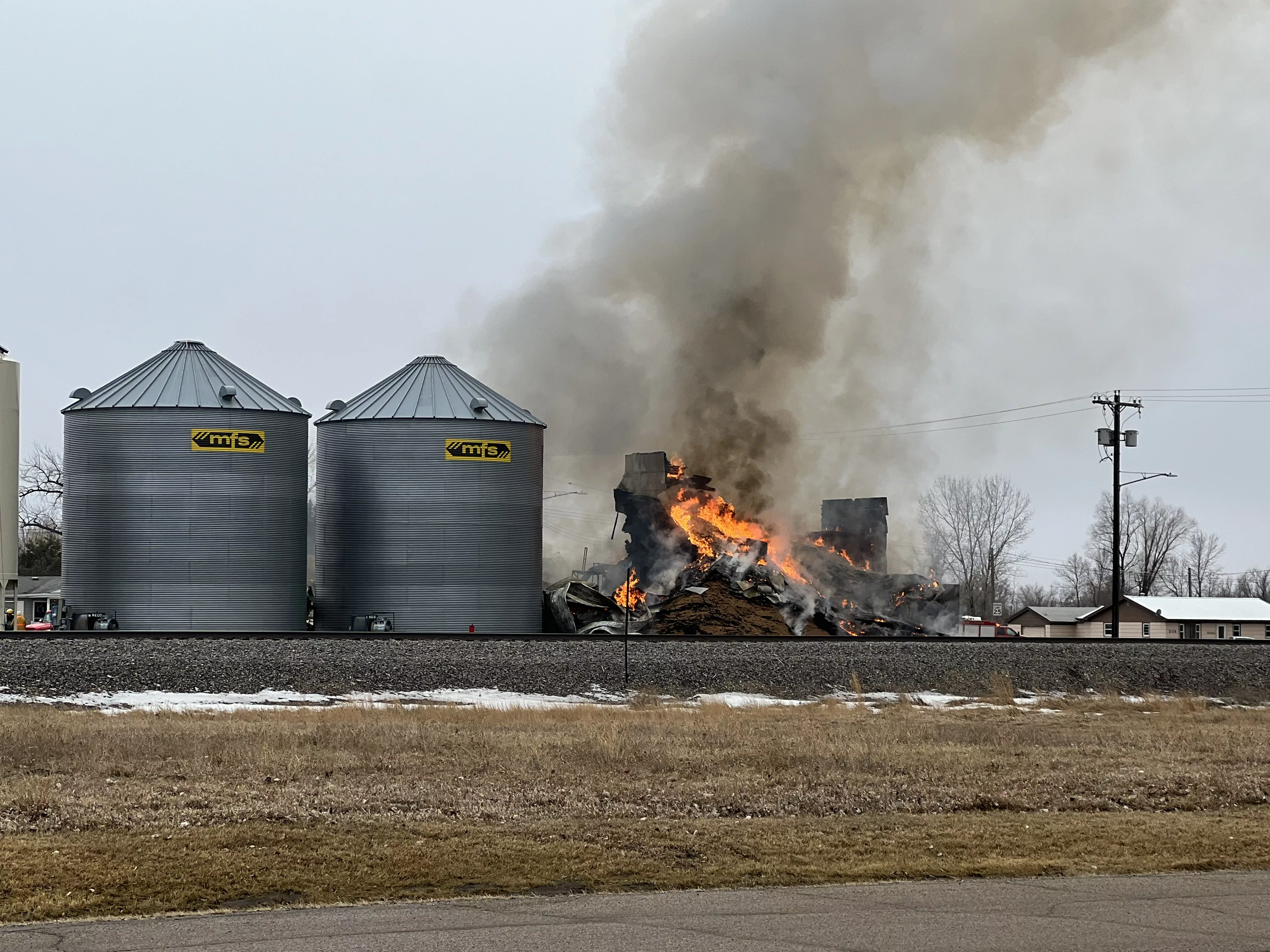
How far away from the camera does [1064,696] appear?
3297 cm

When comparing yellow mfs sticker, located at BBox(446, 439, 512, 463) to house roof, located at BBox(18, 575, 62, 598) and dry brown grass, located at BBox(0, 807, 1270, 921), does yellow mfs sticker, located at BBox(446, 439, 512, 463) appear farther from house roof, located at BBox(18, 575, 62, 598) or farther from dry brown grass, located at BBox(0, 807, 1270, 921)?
house roof, located at BBox(18, 575, 62, 598)

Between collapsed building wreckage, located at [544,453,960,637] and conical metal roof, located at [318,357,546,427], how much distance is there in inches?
A: 237

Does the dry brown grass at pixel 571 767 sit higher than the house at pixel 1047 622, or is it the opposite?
the dry brown grass at pixel 571 767

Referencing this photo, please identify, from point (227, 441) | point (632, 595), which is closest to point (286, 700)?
point (227, 441)

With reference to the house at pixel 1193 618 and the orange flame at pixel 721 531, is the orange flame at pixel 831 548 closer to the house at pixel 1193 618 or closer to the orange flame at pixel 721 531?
the orange flame at pixel 721 531

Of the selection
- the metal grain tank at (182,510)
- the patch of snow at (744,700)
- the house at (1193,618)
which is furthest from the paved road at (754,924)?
the house at (1193,618)

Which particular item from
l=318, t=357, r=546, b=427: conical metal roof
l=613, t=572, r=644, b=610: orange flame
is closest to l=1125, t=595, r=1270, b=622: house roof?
l=613, t=572, r=644, b=610: orange flame

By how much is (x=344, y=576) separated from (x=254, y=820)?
1415 inches

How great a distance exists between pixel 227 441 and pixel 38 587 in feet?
125

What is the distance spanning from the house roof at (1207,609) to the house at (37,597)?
2372 inches

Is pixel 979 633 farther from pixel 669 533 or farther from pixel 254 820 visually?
pixel 254 820

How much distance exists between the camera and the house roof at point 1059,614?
297 feet

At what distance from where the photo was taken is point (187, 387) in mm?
47438

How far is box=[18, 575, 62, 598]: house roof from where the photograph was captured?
2992 inches
